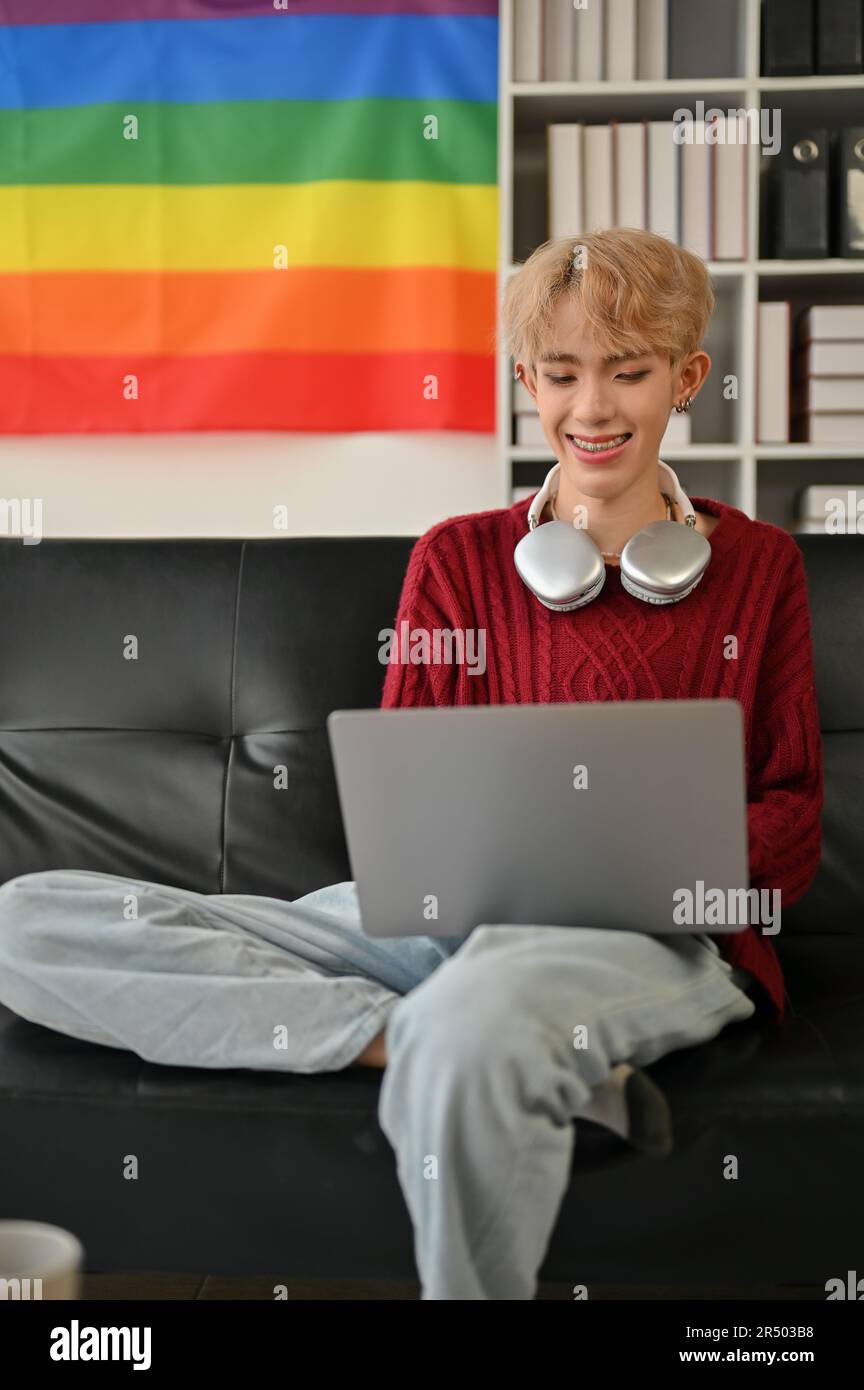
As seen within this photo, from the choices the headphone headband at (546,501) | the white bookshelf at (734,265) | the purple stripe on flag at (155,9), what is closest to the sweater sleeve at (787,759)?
the headphone headband at (546,501)

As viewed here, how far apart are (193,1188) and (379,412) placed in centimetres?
164

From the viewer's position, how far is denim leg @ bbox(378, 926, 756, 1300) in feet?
3.15

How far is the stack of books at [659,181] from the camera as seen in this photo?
2.33 metres

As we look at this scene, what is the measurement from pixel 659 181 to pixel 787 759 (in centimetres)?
134

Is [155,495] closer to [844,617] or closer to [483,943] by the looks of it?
[844,617]

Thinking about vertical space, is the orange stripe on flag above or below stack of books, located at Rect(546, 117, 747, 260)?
below

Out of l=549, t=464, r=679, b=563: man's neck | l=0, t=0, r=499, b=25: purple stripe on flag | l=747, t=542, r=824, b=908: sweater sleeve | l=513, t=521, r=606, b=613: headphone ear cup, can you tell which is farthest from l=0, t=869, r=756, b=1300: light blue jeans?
l=0, t=0, r=499, b=25: purple stripe on flag

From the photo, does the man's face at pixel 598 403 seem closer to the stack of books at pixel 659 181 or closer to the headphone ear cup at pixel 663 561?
the headphone ear cup at pixel 663 561

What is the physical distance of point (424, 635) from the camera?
58.2 inches

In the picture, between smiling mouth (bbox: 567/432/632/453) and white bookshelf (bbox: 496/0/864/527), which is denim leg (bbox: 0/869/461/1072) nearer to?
smiling mouth (bbox: 567/432/632/453)

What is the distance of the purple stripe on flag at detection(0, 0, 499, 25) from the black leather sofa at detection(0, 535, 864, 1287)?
1248 millimetres

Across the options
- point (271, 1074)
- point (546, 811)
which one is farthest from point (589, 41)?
point (271, 1074)

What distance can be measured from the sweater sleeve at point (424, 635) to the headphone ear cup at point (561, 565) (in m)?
0.11
